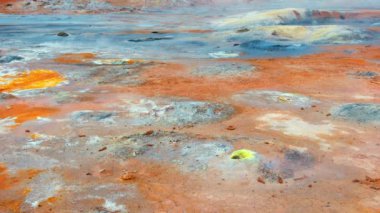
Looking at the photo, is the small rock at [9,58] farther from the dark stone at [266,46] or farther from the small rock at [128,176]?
the small rock at [128,176]

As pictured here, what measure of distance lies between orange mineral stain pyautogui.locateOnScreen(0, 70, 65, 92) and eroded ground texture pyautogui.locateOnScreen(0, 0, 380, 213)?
0.12ft

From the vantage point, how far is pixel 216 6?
89.2ft

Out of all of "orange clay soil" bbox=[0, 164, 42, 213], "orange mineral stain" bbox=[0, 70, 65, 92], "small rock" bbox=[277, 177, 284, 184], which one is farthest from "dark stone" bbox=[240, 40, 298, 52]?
"orange clay soil" bbox=[0, 164, 42, 213]

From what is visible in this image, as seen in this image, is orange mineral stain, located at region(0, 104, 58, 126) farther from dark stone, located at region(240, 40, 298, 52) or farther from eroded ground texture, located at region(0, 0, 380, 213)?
dark stone, located at region(240, 40, 298, 52)

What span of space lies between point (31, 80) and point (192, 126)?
4.50 metres

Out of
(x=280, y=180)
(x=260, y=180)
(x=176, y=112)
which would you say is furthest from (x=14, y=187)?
(x=176, y=112)

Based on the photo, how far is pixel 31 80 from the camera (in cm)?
965

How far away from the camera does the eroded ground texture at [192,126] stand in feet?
15.3

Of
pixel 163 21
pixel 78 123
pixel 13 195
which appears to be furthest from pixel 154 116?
pixel 163 21

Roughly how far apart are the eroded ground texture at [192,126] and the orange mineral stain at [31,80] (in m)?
0.04

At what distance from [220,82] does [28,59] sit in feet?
17.1

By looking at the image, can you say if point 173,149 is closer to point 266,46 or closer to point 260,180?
point 260,180

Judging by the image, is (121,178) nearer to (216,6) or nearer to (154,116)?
(154,116)

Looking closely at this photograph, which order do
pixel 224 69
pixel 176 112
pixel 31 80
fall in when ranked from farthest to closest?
pixel 224 69
pixel 31 80
pixel 176 112
